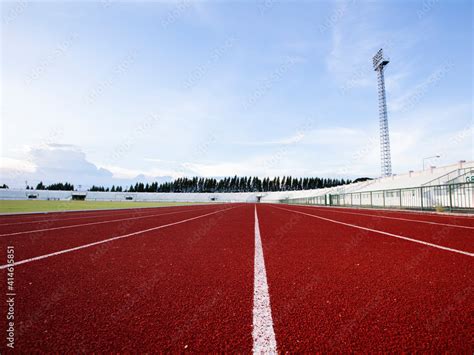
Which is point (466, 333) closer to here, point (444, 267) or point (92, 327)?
point (444, 267)

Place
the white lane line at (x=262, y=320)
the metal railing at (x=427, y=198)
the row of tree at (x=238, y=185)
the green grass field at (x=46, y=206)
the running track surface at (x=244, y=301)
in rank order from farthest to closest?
1. the row of tree at (x=238, y=185)
2. the green grass field at (x=46, y=206)
3. the metal railing at (x=427, y=198)
4. the running track surface at (x=244, y=301)
5. the white lane line at (x=262, y=320)

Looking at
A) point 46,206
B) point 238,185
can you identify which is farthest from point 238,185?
point 46,206

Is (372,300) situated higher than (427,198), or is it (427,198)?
(427,198)

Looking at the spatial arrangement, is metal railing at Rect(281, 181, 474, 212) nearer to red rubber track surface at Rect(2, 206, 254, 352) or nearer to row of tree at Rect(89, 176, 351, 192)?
red rubber track surface at Rect(2, 206, 254, 352)

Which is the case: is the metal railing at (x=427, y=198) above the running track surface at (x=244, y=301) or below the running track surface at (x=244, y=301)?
above

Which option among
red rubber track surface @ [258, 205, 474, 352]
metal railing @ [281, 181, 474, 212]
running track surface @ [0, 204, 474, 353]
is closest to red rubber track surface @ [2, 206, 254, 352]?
running track surface @ [0, 204, 474, 353]

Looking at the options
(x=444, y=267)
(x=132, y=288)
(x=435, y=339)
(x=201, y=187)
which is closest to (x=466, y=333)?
(x=435, y=339)

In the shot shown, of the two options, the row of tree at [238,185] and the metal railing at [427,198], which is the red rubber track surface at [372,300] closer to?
the metal railing at [427,198]

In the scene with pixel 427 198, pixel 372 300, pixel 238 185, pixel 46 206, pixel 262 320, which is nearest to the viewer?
pixel 262 320

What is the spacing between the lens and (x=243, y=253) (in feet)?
15.5

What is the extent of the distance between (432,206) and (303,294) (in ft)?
58.2

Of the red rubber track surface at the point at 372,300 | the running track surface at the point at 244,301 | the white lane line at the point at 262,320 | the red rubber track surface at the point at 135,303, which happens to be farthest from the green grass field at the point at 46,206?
the red rubber track surface at the point at 372,300

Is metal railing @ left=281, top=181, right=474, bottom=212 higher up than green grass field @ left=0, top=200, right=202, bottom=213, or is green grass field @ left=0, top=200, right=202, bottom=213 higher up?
metal railing @ left=281, top=181, right=474, bottom=212

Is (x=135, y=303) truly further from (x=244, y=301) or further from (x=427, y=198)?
(x=427, y=198)
